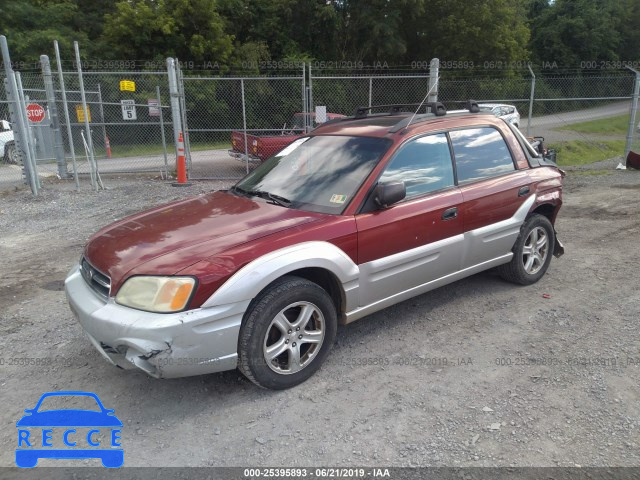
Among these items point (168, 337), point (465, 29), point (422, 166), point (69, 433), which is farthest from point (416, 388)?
point (465, 29)

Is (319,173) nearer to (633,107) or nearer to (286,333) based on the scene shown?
(286,333)

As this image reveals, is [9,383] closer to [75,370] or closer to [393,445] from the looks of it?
[75,370]

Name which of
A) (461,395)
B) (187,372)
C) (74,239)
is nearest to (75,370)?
(187,372)

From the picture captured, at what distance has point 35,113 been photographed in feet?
37.7

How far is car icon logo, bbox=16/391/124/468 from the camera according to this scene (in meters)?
2.78

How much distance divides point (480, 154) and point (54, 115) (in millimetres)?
11116

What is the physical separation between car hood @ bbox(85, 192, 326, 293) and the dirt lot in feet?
3.04

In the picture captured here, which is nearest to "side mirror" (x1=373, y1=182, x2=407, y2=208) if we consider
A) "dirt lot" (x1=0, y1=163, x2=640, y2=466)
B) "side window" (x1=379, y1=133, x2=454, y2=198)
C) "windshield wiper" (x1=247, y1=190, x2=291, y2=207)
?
"side window" (x1=379, y1=133, x2=454, y2=198)

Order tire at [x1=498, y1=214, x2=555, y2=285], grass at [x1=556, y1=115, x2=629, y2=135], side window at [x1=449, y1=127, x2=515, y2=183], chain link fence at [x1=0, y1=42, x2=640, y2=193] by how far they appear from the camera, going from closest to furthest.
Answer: side window at [x1=449, y1=127, x2=515, y2=183] < tire at [x1=498, y1=214, x2=555, y2=285] < chain link fence at [x1=0, y1=42, x2=640, y2=193] < grass at [x1=556, y1=115, x2=629, y2=135]

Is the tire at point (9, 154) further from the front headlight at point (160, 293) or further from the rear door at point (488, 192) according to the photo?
the rear door at point (488, 192)

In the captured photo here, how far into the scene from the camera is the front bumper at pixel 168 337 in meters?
2.83

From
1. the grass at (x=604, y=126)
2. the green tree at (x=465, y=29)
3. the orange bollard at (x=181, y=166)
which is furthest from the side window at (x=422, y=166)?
the green tree at (x=465, y=29)

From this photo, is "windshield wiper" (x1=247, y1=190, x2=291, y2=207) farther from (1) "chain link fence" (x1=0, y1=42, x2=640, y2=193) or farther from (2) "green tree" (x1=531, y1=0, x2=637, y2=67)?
(2) "green tree" (x1=531, y1=0, x2=637, y2=67)

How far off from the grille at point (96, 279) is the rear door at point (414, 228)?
68.5 inches
